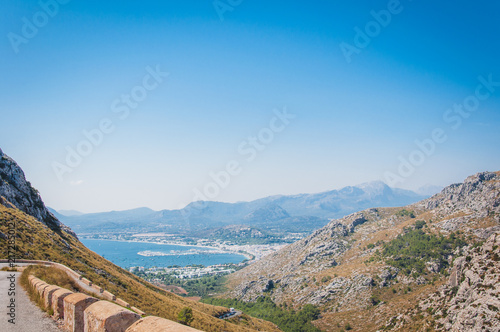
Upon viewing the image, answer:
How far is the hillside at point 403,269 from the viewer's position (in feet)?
151

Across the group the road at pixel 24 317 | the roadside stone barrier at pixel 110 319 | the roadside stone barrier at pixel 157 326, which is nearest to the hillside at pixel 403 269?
the roadside stone barrier at pixel 157 326

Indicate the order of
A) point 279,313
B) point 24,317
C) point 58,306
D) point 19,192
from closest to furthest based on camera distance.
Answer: point 58,306 < point 24,317 < point 19,192 < point 279,313

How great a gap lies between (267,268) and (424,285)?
10517 cm

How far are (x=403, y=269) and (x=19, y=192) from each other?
379ft

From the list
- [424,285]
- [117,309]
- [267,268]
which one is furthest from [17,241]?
[267,268]

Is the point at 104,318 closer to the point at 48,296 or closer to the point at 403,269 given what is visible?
the point at 48,296

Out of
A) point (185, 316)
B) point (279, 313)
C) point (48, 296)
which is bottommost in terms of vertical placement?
point (279, 313)

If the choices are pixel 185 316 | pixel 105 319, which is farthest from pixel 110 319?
pixel 185 316

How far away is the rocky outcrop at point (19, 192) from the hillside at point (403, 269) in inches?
3240

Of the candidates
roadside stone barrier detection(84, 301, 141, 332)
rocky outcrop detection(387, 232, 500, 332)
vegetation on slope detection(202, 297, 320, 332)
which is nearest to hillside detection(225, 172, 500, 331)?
rocky outcrop detection(387, 232, 500, 332)

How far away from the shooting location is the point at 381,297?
277 feet

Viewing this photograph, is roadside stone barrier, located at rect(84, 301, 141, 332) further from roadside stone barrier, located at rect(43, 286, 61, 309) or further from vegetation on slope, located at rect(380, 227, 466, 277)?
vegetation on slope, located at rect(380, 227, 466, 277)

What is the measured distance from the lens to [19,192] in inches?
2392

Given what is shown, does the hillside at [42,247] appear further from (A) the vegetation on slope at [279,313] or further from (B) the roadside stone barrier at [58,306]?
(A) the vegetation on slope at [279,313]
